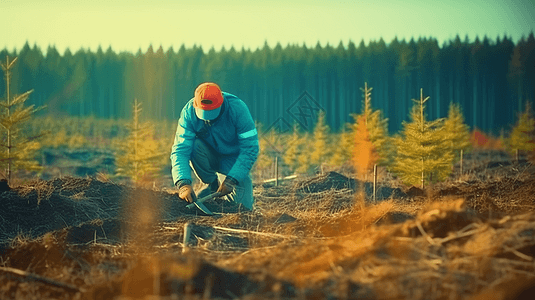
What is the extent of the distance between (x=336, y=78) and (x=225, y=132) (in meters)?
61.6

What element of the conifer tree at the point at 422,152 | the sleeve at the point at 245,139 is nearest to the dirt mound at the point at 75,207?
the sleeve at the point at 245,139

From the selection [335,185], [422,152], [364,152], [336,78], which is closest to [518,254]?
[335,185]

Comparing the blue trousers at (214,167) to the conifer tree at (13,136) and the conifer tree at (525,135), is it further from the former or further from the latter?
the conifer tree at (525,135)

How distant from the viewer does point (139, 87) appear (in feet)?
235

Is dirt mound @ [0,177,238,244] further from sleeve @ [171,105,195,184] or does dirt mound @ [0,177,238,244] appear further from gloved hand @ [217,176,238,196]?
sleeve @ [171,105,195,184]

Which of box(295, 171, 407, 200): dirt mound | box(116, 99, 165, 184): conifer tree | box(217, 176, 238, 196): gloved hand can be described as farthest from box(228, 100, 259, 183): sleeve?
box(116, 99, 165, 184): conifer tree

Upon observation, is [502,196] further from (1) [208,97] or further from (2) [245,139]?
(1) [208,97]

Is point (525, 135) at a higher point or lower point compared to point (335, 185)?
higher

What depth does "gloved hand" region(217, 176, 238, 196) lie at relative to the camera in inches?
282

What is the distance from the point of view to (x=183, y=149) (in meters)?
7.39

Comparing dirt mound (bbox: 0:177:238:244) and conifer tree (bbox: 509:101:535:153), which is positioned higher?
conifer tree (bbox: 509:101:535:153)

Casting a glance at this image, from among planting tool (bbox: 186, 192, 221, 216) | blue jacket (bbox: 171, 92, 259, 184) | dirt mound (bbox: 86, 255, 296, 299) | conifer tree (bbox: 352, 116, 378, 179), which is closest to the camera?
dirt mound (bbox: 86, 255, 296, 299)

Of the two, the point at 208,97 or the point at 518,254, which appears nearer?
the point at 518,254

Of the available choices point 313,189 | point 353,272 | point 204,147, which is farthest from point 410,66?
point 353,272
